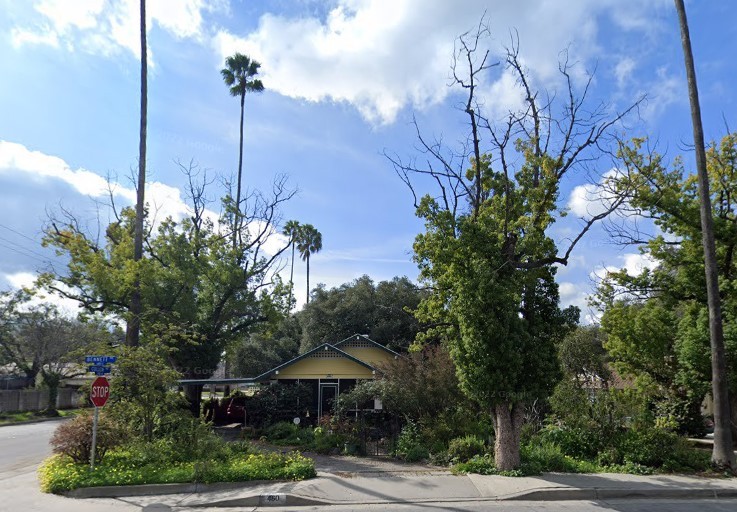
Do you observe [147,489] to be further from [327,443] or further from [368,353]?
[368,353]

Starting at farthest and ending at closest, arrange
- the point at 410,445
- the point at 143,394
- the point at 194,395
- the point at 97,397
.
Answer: the point at 194,395 < the point at 410,445 < the point at 143,394 < the point at 97,397

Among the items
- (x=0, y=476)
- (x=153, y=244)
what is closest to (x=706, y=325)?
(x=0, y=476)

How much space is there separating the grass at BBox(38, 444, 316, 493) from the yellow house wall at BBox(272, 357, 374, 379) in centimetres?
1045

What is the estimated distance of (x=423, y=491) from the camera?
1035cm

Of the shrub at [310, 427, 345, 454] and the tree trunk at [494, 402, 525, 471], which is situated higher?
the tree trunk at [494, 402, 525, 471]

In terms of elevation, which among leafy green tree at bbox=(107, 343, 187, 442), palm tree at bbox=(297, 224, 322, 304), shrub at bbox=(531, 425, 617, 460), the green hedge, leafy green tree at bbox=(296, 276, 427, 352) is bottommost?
the green hedge

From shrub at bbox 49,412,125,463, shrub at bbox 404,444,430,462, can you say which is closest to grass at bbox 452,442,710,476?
shrub at bbox 404,444,430,462

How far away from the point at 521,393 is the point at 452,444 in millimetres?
2832

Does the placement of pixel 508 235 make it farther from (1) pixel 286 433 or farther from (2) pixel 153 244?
(2) pixel 153 244

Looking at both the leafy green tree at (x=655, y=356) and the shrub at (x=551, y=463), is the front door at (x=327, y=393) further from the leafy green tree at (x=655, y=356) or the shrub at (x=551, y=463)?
the shrub at (x=551, y=463)

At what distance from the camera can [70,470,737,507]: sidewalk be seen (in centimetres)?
984

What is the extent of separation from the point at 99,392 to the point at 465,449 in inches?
352

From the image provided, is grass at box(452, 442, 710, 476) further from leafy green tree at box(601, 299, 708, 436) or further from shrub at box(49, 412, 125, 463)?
shrub at box(49, 412, 125, 463)

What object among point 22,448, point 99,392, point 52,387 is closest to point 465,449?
point 99,392
